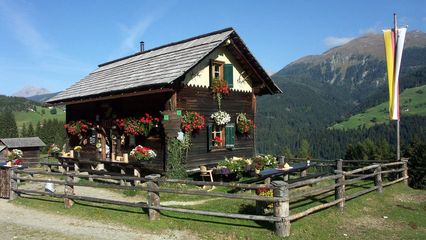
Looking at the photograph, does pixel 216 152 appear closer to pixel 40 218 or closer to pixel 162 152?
pixel 162 152

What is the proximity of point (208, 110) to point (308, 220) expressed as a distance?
8.94 metres

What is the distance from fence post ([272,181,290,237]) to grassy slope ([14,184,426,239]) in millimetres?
215

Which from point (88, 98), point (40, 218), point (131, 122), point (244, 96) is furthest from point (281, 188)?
point (88, 98)

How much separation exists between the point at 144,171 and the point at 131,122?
2.27 meters

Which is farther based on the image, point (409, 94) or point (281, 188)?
point (409, 94)

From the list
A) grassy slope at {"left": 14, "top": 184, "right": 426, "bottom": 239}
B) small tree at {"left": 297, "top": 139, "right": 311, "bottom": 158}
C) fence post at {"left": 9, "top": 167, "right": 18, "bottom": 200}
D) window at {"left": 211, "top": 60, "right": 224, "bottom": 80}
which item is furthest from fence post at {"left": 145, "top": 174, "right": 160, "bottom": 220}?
small tree at {"left": 297, "top": 139, "right": 311, "bottom": 158}

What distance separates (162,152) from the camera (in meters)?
16.7

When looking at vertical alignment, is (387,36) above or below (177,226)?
above

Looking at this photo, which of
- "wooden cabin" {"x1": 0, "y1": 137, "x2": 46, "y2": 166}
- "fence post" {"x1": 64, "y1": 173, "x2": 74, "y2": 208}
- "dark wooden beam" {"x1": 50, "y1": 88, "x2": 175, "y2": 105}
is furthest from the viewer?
"wooden cabin" {"x1": 0, "y1": 137, "x2": 46, "y2": 166}

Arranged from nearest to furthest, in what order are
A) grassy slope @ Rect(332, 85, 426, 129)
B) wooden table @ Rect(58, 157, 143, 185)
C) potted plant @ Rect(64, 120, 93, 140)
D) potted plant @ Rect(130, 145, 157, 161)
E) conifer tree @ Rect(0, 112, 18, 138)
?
potted plant @ Rect(130, 145, 157, 161), wooden table @ Rect(58, 157, 143, 185), potted plant @ Rect(64, 120, 93, 140), conifer tree @ Rect(0, 112, 18, 138), grassy slope @ Rect(332, 85, 426, 129)

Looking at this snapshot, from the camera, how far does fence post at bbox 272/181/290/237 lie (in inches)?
353

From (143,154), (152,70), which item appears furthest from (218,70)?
(143,154)

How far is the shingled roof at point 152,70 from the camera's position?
1652 cm

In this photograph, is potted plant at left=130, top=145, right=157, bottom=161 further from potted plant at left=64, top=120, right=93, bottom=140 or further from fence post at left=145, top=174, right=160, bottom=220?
potted plant at left=64, top=120, right=93, bottom=140
